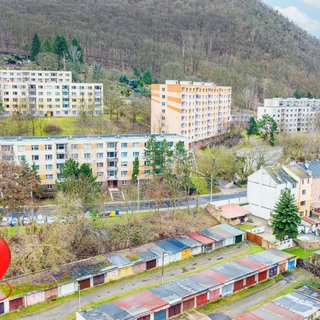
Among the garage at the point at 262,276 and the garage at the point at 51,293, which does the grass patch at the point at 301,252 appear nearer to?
the garage at the point at 262,276

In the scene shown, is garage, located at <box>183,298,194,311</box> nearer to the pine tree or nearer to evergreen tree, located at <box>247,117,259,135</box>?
the pine tree

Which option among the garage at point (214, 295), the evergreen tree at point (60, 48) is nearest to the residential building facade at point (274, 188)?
the garage at point (214, 295)

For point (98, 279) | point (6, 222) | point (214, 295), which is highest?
point (6, 222)

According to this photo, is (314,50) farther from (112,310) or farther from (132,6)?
(112,310)

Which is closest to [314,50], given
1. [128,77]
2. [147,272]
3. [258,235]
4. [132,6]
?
[132,6]

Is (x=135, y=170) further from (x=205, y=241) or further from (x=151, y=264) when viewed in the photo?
(x=151, y=264)

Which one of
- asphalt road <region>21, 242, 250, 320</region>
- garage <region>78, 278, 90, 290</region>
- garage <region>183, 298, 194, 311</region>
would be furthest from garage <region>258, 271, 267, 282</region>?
garage <region>78, 278, 90, 290</region>

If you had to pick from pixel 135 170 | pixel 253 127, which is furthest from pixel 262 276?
pixel 253 127

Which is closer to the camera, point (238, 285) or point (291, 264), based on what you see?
point (238, 285)
